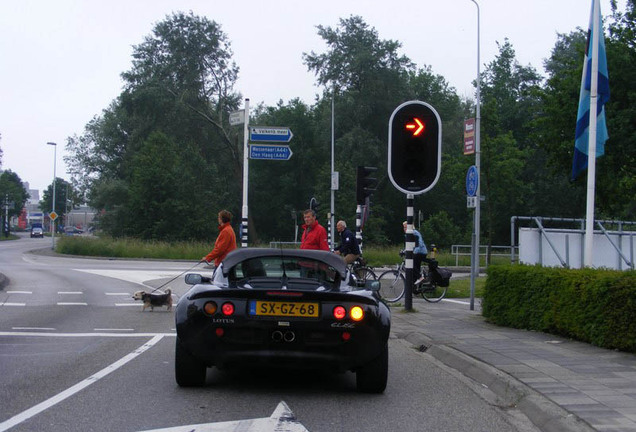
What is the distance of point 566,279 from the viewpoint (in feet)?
30.3

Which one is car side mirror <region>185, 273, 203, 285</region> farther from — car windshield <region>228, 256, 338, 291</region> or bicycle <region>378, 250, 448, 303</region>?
bicycle <region>378, 250, 448, 303</region>

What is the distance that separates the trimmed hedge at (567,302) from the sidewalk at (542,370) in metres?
0.18

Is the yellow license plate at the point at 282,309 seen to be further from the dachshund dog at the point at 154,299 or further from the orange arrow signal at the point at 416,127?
the dachshund dog at the point at 154,299

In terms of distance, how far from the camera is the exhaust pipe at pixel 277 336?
5.76 m

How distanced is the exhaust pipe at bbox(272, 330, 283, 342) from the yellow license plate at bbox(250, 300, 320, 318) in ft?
0.49

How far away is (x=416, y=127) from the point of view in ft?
38.8

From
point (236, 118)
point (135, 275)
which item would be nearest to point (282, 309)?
point (236, 118)

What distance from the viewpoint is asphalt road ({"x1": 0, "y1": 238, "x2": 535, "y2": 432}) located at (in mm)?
5113

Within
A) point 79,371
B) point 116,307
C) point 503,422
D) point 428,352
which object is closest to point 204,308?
point 79,371

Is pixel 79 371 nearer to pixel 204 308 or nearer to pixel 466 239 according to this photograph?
pixel 204 308

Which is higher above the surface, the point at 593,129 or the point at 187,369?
the point at 593,129

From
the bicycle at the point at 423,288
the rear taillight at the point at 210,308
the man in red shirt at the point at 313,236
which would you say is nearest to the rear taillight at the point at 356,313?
the rear taillight at the point at 210,308

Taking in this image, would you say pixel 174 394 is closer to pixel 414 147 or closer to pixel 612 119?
pixel 414 147

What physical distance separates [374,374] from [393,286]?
1029 cm
